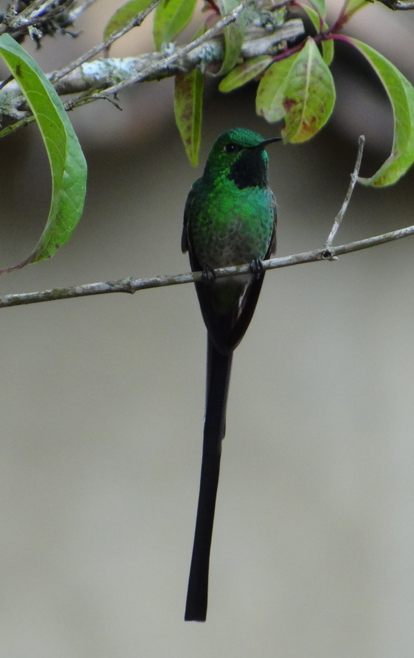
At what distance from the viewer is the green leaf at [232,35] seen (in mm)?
1365

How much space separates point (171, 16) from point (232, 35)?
0.17 meters

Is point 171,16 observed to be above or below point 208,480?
above

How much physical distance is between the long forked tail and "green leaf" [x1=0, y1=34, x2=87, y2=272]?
75 cm

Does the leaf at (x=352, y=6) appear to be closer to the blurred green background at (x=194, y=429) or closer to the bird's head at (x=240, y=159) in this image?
the bird's head at (x=240, y=159)

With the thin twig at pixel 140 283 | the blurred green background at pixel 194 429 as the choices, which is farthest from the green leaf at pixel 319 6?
the blurred green background at pixel 194 429

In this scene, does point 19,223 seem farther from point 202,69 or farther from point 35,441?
point 202,69

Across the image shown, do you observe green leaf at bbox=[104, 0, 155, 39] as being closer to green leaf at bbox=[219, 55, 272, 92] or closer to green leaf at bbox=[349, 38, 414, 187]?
green leaf at bbox=[219, 55, 272, 92]

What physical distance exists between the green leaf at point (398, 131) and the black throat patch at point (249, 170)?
1.57 feet

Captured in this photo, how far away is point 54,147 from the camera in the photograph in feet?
3.07

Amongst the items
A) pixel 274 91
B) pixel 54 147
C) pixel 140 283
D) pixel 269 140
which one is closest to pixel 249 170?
pixel 269 140

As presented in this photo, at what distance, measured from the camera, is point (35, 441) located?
9.18 feet

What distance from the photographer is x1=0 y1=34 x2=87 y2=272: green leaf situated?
36.1 inches

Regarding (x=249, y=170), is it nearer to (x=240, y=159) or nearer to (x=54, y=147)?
(x=240, y=159)

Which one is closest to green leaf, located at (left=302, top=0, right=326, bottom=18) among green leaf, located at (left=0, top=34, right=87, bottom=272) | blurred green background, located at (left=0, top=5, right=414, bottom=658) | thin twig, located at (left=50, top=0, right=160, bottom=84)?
thin twig, located at (left=50, top=0, right=160, bottom=84)
